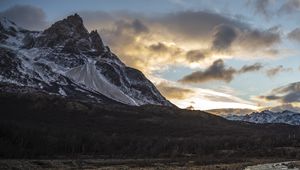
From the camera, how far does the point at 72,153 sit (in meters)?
178

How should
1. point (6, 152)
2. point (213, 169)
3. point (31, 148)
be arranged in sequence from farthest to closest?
point (31, 148), point (6, 152), point (213, 169)

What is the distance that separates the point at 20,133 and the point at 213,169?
9798cm

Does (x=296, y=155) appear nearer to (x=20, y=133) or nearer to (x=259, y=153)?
(x=259, y=153)

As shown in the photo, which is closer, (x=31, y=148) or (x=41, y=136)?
(x=31, y=148)

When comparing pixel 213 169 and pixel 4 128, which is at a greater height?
pixel 4 128

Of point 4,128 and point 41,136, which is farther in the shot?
point 41,136

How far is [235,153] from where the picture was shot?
18450 centimetres

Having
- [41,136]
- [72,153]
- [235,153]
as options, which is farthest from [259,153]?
[41,136]

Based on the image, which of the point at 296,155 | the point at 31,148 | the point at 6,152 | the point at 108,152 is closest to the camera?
the point at 6,152

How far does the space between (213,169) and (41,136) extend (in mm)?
104686

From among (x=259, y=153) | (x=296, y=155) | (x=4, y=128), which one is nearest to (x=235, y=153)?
(x=259, y=153)

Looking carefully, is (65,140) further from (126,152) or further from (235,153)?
(235,153)

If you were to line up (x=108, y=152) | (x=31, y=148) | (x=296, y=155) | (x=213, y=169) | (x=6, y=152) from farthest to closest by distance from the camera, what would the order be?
(x=108, y=152), (x=296, y=155), (x=31, y=148), (x=6, y=152), (x=213, y=169)

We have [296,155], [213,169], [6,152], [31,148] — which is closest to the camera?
[213,169]
